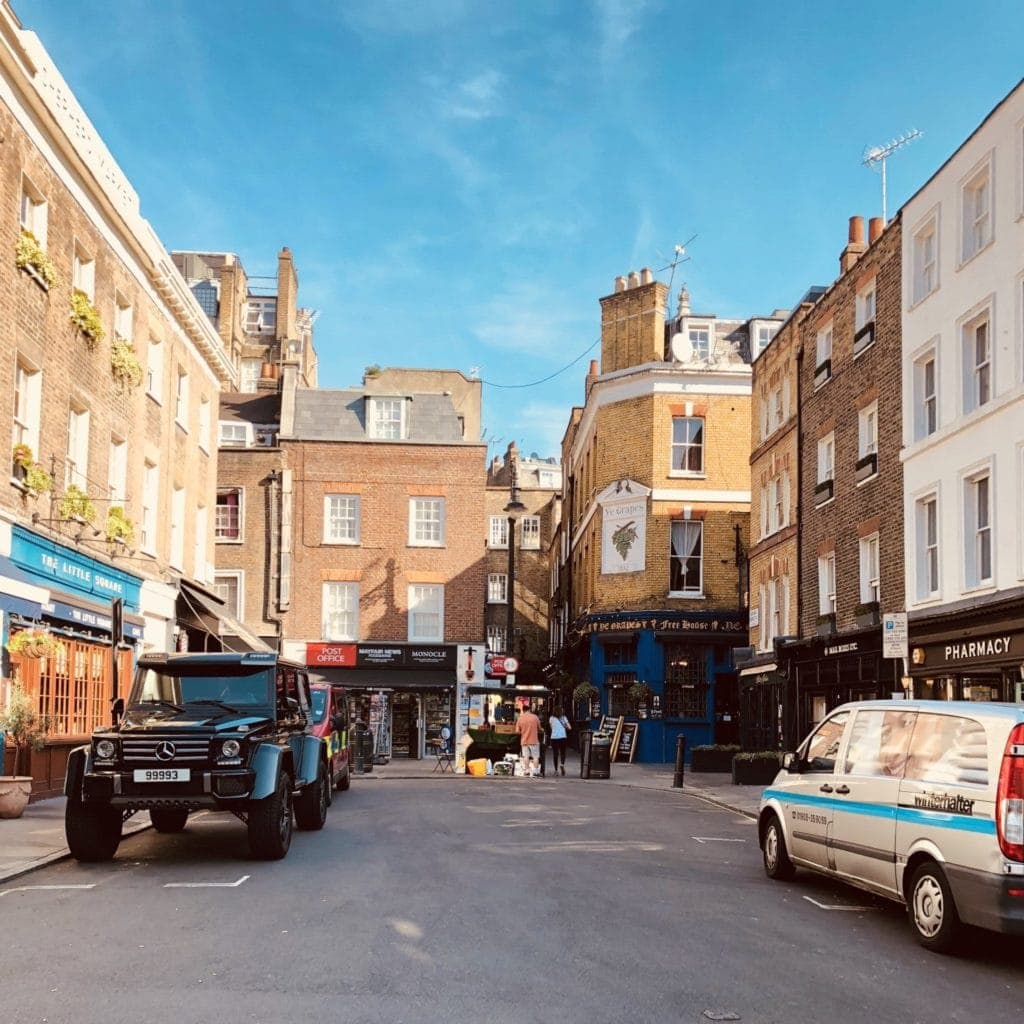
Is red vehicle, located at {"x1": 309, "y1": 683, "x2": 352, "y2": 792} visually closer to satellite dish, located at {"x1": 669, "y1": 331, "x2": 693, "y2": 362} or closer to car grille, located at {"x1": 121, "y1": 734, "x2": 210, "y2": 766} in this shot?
car grille, located at {"x1": 121, "y1": 734, "x2": 210, "y2": 766}

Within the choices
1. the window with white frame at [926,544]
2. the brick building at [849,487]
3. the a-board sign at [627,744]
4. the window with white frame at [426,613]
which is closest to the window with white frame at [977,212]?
the brick building at [849,487]

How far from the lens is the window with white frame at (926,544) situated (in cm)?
2122

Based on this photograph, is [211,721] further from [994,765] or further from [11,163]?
[11,163]

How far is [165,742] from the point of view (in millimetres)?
11812

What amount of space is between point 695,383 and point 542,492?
26.9 metres

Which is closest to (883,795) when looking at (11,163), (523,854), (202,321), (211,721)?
(523,854)

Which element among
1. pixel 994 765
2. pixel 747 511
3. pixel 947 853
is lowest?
pixel 947 853

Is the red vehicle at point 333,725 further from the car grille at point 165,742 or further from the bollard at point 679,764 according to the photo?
the bollard at point 679,764

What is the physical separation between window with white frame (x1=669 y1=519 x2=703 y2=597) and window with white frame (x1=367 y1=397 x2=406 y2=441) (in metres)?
9.97

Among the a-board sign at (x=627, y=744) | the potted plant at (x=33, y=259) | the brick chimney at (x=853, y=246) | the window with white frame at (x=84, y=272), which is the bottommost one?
the a-board sign at (x=627, y=744)

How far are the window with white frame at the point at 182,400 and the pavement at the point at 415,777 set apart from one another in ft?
29.5

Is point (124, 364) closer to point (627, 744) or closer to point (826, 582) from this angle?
Result: point (826, 582)

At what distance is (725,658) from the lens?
37.8m

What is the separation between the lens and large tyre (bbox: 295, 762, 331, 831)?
14.7 m
